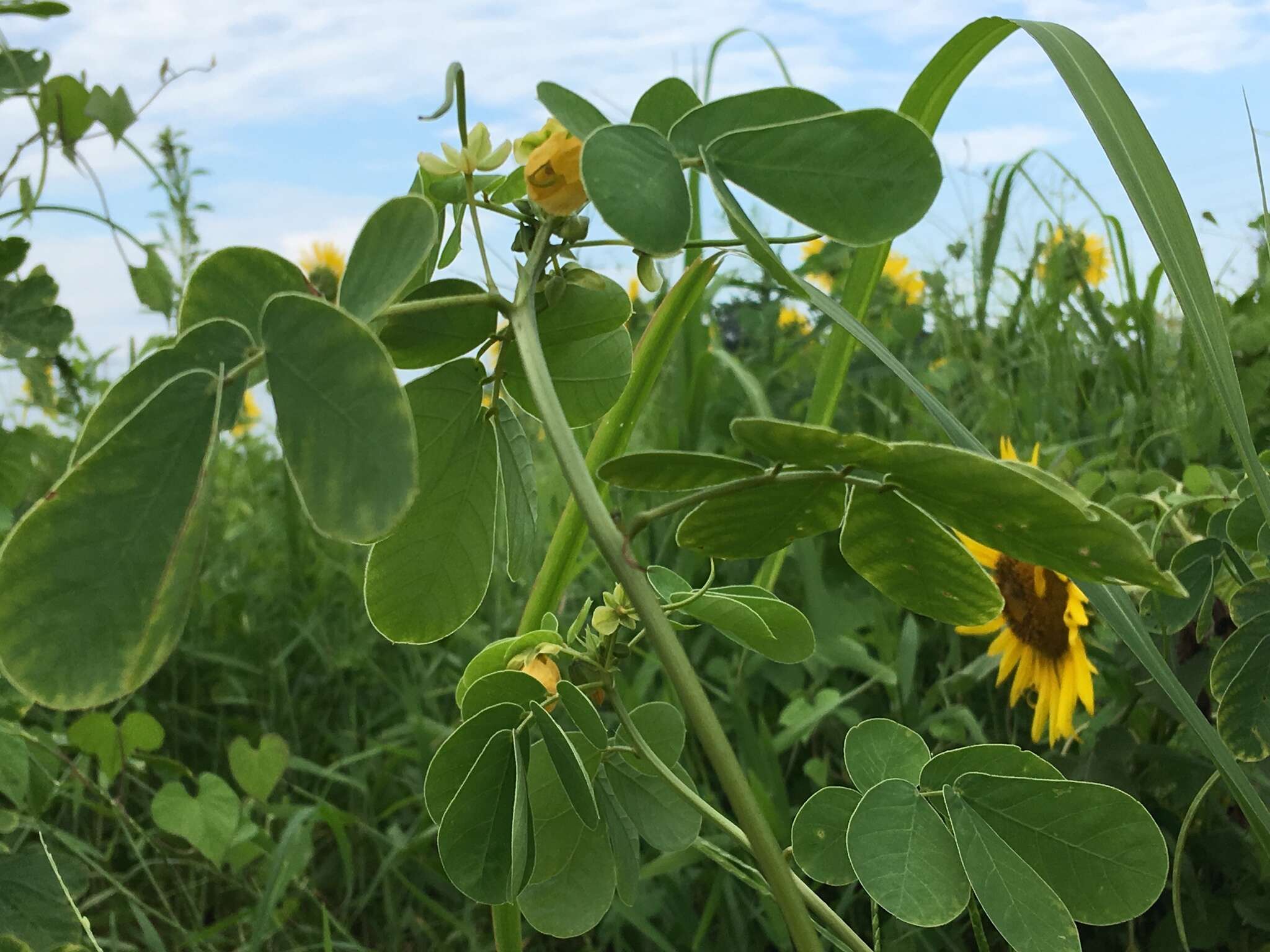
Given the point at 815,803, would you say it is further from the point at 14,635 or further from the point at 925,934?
the point at 925,934

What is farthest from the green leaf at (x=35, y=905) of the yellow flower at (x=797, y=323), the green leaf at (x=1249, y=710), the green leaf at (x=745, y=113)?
the yellow flower at (x=797, y=323)

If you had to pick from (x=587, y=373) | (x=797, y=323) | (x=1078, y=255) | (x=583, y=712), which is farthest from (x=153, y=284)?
(x=1078, y=255)

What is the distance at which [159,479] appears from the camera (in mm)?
305

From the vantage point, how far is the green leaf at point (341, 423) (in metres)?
0.29

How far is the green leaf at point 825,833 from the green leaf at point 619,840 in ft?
0.25

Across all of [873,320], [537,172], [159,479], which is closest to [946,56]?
[537,172]

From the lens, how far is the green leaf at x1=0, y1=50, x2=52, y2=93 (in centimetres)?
93

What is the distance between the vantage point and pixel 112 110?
1016mm

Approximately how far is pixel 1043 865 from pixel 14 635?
386mm

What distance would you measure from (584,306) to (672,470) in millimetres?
118

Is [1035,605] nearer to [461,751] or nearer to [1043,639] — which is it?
[1043,639]

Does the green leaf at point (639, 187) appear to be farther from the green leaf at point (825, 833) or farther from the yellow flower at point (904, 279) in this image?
the yellow flower at point (904, 279)

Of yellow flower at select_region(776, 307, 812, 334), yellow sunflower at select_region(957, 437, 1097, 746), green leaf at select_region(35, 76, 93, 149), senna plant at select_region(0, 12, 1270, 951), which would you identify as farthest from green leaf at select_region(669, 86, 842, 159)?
yellow flower at select_region(776, 307, 812, 334)

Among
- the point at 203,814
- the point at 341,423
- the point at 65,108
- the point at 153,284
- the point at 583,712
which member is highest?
the point at 65,108
